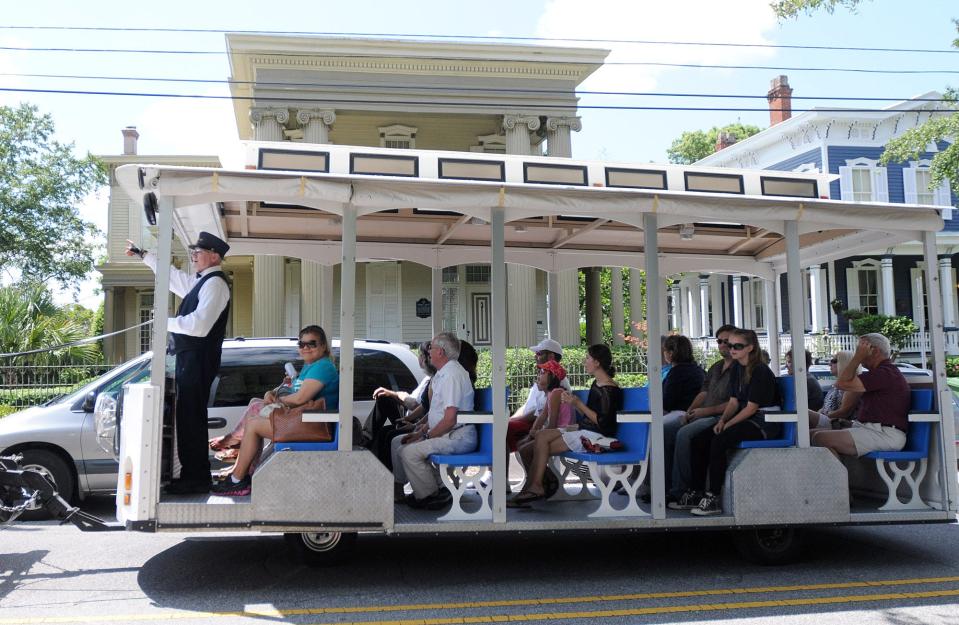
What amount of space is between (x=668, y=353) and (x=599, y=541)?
71.8 inches

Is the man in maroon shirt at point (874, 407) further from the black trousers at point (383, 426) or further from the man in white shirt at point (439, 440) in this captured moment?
the black trousers at point (383, 426)

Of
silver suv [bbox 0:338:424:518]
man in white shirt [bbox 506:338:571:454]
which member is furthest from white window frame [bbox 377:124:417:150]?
man in white shirt [bbox 506:338:571:454]

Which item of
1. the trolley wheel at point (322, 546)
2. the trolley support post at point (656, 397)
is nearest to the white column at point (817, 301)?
the trolley support post at point (656, 397)

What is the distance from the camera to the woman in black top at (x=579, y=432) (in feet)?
22.6

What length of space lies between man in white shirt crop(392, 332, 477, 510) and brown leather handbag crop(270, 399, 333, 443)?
77 centimetres

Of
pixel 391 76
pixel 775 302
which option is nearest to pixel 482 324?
pixel 391 76

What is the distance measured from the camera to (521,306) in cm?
2075

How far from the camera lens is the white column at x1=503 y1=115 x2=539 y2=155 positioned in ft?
70.1

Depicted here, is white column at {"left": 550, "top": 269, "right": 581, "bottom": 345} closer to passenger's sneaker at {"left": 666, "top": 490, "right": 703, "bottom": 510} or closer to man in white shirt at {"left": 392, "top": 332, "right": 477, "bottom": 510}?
man in white shirt at {"left": 392, "top": 332, "right": 477, "bottom": 510}

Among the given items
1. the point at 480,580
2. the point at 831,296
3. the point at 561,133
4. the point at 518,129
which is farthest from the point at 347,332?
the point at 831,296

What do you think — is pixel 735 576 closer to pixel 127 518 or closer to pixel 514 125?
pixel 127 518

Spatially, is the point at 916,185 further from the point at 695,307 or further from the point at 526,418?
the point at 526,418

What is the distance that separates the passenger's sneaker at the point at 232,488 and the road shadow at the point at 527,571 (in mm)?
635

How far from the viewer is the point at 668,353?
7.76 meters
